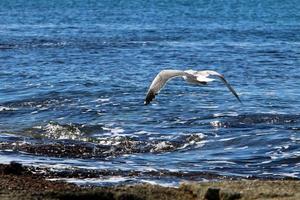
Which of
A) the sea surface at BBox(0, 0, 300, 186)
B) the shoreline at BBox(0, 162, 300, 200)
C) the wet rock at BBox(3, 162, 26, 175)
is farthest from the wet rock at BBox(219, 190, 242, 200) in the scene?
the wet rock at BBox(3, 162, 26, 175)

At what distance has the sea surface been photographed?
14.6 m

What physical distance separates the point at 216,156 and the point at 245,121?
3769 millimetres

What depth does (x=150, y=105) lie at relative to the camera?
21.1m

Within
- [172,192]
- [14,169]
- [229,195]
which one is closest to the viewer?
[229,195]

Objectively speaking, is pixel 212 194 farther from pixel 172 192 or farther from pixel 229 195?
pixel 172 192

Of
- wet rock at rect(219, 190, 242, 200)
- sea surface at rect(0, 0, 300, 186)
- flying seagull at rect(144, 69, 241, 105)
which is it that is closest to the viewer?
wet rock at rect(219, 190, 242, 200)

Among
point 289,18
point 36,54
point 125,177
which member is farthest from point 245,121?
point 289,18

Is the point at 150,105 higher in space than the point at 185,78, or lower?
lower

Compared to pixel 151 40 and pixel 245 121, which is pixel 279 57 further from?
pixel 245 121

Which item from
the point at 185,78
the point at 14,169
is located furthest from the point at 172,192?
the point at 185,78

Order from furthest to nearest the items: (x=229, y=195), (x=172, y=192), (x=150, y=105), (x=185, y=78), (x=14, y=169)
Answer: (x=150, y=105), (x=185, y=78), (x=14, y=169), (x=172, y=192), (x=229, y=195)

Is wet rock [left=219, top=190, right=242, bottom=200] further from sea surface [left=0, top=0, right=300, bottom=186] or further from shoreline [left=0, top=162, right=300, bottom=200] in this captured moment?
sea surface [left=0, top=0, right=300, bottom=186]

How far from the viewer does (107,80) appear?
1001 inches

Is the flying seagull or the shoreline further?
the flying seagull
